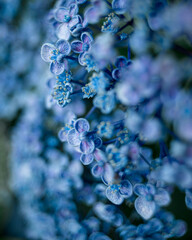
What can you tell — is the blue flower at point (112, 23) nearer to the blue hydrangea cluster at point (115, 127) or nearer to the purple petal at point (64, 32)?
the blue hydrangea cluster at point (115, 127)

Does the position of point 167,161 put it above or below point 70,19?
below

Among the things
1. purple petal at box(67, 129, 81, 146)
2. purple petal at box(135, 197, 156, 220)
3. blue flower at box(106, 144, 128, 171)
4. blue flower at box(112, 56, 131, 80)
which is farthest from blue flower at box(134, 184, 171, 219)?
blue flower at box(112, 56, 131, 80)

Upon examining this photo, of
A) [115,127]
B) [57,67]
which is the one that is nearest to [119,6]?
[57,67]

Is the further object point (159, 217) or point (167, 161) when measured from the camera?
point (159, 217)

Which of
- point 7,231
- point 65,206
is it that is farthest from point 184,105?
point 7,231

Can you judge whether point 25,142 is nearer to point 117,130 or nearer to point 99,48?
point 117,130
